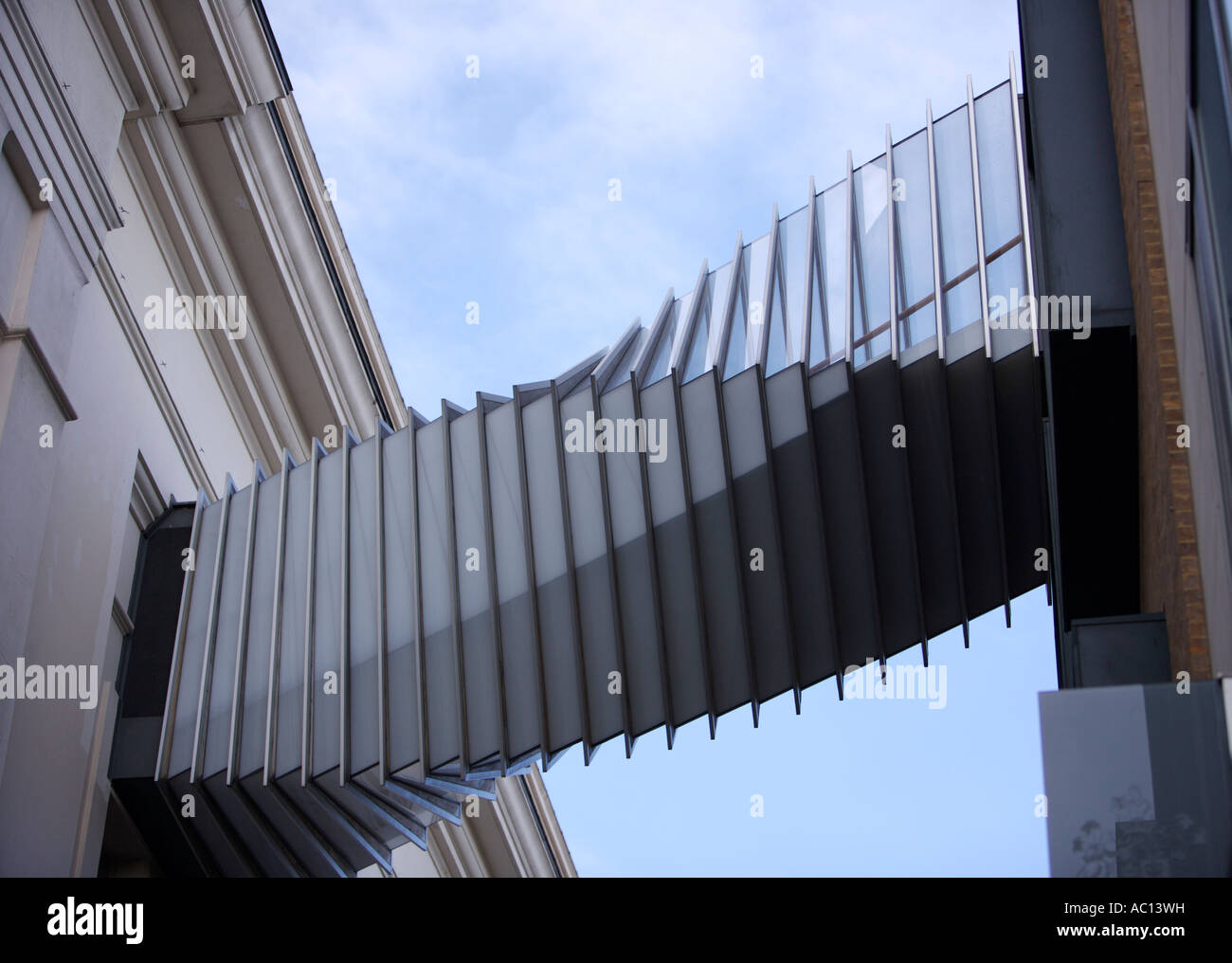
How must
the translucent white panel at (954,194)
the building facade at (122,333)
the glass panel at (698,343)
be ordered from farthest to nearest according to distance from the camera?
the glass panel at (698,343) → the translucent white panel at (954,194) → the building facade at (122,333)

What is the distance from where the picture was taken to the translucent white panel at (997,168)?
959cm

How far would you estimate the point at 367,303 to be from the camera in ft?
54.2

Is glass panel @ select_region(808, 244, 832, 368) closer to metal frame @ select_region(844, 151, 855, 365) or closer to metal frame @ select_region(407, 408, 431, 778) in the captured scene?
metal frame @ select_region(844, 151, 855, 365)

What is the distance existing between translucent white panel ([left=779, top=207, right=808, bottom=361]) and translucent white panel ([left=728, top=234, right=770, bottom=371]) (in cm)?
14

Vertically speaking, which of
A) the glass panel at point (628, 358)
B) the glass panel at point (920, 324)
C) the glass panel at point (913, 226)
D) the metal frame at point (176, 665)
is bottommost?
the metal frame at point (176, 665)

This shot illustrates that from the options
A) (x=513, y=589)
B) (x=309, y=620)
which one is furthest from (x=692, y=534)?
(x=309, y=620)

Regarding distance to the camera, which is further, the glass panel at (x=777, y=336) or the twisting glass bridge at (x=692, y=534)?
the glass panel at (x=777, y=336)

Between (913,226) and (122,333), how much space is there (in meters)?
6.28

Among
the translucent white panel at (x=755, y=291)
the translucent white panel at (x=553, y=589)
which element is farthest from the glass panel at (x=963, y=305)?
the translucent white panel at (x=553, y=589)

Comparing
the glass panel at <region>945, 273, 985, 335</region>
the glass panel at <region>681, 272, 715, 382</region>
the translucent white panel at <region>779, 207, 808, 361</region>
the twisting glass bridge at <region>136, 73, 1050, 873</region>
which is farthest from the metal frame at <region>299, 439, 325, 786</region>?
the glass panel at <region>945, 273, 985, 335</region>

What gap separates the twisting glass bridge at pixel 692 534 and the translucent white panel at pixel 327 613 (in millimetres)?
27

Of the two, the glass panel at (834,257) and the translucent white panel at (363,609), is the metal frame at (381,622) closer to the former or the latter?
the translucent white panel at (363,609)
